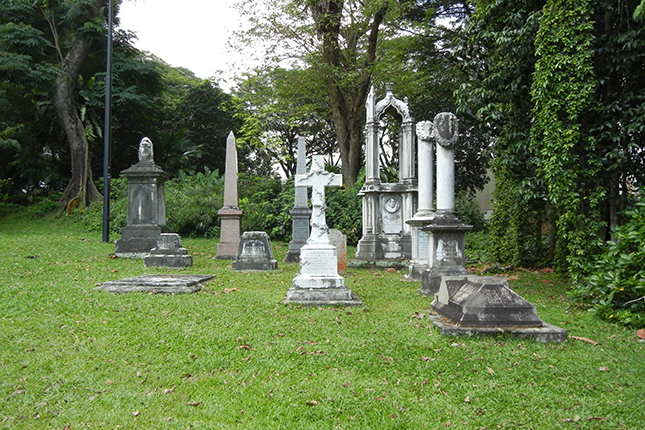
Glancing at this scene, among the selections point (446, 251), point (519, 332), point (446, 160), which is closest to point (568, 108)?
point (446, 160)

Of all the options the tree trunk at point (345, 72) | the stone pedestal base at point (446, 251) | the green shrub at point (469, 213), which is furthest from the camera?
the green shrub at point (469, 213)

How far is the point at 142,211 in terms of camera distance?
12.3m

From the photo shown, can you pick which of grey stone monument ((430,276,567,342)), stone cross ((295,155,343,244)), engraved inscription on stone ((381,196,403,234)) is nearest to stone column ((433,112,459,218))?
stone cross ((295,155,343,244))

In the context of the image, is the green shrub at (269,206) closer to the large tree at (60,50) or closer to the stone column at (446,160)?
the large tree at (60,50)

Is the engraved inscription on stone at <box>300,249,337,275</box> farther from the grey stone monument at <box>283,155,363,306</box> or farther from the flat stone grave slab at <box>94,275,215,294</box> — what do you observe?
the flat stone grave slab at <box>94,275,215,294</box>

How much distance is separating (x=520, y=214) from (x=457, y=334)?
703 cm

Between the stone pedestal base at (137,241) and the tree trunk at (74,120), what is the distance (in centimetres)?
1005

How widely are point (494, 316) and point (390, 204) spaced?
762 cm

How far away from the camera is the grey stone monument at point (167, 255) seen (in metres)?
11.0

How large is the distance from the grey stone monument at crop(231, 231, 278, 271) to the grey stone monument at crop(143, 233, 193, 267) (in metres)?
1.25

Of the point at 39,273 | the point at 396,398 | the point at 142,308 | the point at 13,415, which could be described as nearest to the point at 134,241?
the point at 39,273

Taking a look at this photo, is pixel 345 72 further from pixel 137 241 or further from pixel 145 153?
pixel 137 241

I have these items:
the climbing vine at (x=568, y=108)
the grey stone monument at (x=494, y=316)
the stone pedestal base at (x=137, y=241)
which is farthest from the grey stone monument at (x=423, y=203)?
the stone pedestal base at (x=137, y=241)

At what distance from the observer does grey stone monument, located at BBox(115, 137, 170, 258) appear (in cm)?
1214
